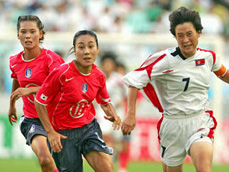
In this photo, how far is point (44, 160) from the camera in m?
6.89

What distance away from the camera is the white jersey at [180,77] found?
6.76 m

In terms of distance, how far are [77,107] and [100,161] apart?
0.68 meters

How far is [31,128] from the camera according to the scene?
7.27 metres

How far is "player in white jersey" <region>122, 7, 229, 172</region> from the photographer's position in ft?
21.9

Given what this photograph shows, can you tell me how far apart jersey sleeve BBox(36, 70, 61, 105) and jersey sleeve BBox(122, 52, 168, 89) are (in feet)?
2.53

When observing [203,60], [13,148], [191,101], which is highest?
[203,60]

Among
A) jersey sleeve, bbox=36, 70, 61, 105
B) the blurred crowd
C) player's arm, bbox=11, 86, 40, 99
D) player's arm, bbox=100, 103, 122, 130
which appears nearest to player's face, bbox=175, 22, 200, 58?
player's arm, bbox=100, 103, 122, 130

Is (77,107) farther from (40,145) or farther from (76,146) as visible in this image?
(40,145)

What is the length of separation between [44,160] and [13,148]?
8.94m

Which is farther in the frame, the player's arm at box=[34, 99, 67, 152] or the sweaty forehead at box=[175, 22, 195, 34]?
the sweaty forehead at box=[175, 22, 195, 34]

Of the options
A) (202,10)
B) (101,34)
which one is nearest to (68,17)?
(101,34)

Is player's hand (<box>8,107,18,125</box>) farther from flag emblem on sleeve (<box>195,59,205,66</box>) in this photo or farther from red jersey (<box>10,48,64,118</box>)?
flag emblem on sleeve (<box>195,59,205,66</box>)

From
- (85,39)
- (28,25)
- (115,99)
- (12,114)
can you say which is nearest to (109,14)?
(115,99)

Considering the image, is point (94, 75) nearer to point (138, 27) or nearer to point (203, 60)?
point (203, 60)
